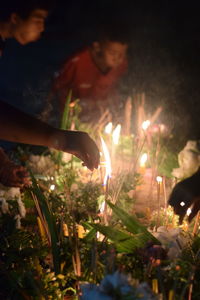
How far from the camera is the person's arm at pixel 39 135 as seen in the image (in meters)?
1.29

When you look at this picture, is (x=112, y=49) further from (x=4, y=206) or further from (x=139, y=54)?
(x=4, y=206)

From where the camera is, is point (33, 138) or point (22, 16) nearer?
point (33, 138)

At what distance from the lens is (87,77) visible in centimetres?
515

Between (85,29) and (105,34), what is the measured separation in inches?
69.4

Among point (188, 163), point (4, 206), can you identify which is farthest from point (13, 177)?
point (188, 163)

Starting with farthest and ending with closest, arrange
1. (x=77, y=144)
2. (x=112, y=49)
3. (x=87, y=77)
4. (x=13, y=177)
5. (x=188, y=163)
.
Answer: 1. (x=87, y=77)
2. (x=112, y=49)
3. (x=188, y=163)
4. (x=13, y=177)
5. (x=77, y=144)

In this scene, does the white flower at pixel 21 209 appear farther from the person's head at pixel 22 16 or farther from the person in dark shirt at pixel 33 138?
the person's head at pixel 22 16

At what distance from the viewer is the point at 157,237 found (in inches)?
49.8

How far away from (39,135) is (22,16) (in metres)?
1.40

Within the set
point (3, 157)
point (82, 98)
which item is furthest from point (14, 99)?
point (3, 157)

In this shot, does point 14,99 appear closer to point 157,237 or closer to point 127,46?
point 127,46

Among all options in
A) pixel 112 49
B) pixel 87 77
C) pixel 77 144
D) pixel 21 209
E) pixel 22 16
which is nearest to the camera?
pixel 77 144

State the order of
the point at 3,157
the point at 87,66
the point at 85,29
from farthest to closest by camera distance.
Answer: the point at 85,29, the point at 87,66, the point at 3,157

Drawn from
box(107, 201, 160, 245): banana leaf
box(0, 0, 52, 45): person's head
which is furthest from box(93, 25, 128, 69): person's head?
box(107, 201, 160, 245): banana leaf
